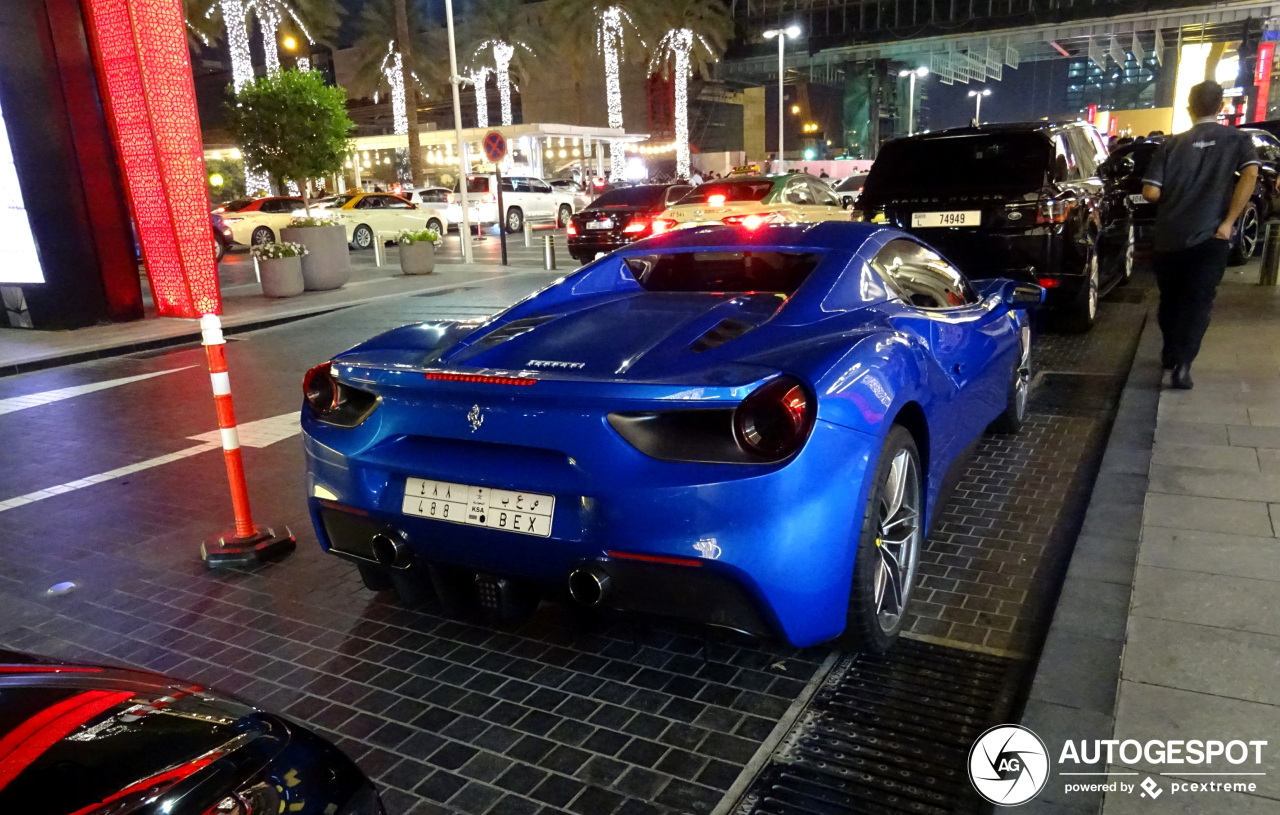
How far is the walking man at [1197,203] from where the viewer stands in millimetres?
5383

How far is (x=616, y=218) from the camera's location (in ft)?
55.8

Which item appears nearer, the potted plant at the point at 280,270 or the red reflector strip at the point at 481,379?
the red reflector strip at the point at 481,379

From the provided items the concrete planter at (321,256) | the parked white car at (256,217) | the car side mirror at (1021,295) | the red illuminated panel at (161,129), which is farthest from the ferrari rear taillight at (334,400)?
the parked white car at (256,217)

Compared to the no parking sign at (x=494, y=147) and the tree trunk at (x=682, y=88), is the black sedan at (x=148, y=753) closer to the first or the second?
the no parking sign at (x=494, y=147)

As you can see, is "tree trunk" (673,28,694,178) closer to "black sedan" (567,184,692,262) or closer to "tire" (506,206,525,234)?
"tire" (506,206,525,234)

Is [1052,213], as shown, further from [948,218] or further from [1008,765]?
[1008,765]

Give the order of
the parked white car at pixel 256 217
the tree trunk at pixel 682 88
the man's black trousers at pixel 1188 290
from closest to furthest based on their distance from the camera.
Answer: the man's black trousers at pixel 1188 290, the parked white car at pixel 256 217, the tree trunk at pixel 682 88

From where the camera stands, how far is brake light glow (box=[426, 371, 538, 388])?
271cm

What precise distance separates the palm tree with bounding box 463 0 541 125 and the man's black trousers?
4477cm

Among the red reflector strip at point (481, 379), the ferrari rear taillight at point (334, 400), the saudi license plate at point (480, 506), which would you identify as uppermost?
the red reflector strip at point (481, 379)

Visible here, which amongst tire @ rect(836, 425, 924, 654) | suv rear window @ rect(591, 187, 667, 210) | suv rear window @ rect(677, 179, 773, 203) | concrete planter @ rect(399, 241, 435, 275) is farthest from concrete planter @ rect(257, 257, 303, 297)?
tire @ rect(836, 425, 924, 654)

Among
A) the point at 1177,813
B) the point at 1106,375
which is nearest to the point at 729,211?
the point at 1106,375

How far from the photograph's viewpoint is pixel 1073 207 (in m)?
7.60

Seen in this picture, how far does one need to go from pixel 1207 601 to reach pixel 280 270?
1434 centimetres
